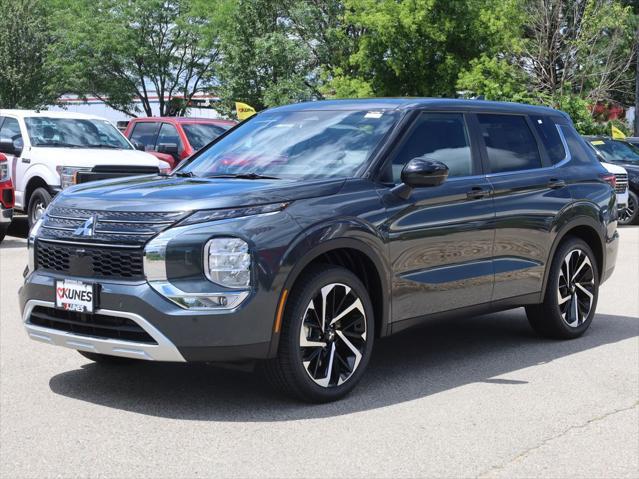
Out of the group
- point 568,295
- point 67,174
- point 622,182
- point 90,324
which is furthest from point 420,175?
point 622,182

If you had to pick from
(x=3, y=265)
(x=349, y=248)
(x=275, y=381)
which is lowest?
(x=3, y=265)

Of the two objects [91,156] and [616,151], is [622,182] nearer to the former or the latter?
[616,151]

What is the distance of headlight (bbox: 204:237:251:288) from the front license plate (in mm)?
663

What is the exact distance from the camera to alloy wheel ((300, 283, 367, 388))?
5.77m

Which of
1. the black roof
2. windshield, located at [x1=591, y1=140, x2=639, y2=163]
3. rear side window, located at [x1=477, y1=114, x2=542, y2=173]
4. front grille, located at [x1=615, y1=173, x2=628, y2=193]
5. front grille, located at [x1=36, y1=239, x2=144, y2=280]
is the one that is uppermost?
the black roof

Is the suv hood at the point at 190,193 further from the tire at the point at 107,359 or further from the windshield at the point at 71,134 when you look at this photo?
the windshield at the point at 71,134

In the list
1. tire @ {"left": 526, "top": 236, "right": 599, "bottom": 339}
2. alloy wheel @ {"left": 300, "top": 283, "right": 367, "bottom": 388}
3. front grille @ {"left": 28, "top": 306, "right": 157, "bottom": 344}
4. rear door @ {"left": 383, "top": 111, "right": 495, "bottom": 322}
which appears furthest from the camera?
tire @ {"left": 526, "top": 236, "right": 599, "bottom": 339}

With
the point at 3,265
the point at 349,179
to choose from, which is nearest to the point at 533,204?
the point at 349,179

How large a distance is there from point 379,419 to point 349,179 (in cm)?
144

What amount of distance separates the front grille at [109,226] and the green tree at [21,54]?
36912 mm

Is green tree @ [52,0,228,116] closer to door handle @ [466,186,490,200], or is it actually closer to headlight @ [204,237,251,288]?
door handle @ [466,186,490,200]

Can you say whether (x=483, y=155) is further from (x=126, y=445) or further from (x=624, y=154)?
(x=624, y=154)

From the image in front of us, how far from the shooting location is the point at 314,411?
5.74 metres

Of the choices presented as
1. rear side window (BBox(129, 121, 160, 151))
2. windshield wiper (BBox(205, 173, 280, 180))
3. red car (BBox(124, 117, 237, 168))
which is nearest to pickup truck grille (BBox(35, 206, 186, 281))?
windshield wiper (BBox(205, 173, 280, 180))
